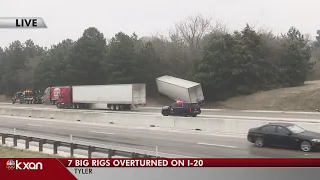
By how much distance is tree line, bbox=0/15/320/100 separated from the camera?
485cm

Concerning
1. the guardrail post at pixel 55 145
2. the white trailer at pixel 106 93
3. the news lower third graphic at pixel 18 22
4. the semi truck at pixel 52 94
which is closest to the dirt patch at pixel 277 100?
the white trailer at pixel 106 93

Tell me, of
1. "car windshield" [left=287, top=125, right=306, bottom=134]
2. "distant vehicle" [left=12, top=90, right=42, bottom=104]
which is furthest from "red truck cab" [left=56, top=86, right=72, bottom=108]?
"car windshield" [left=287, top=125, right=306, bottom=134]

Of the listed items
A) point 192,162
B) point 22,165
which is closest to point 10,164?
point 22,165

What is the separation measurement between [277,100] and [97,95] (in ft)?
11.8

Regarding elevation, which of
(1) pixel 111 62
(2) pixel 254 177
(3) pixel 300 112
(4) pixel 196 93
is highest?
(1) pixel 111 62

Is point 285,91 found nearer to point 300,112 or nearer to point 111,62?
point 300,112

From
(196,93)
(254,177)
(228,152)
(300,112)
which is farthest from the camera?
(300,112)

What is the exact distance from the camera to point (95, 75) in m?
5.12

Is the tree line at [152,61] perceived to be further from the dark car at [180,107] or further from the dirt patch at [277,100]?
the dark car at [180,107]

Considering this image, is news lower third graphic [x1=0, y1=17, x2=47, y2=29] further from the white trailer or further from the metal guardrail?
the metal guardrail

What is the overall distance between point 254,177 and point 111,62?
2.83 m

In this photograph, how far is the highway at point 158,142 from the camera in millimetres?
4680

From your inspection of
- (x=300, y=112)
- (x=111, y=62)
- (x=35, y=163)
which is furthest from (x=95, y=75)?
(x=300, y=112)

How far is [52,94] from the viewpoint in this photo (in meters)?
5.93
